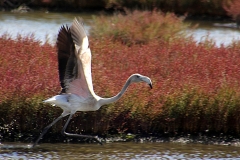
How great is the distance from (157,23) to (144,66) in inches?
139

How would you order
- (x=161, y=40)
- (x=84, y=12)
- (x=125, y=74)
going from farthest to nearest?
(x=84, y=12)
(x=161, y=40)
(x=125, y=74)

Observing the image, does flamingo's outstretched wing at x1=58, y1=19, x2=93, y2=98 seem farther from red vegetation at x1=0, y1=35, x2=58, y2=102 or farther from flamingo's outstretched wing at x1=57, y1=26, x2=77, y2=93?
red vegetation at x1=0, y1=35, x2=58, y2=102

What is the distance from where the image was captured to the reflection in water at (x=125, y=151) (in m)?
8.33

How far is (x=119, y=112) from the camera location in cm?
916

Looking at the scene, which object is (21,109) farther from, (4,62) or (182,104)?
(182,104)

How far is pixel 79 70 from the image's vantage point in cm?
841

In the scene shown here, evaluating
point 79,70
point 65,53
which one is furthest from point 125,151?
point 65,53

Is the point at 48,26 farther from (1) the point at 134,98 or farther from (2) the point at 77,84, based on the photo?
(2) the point at 77,84

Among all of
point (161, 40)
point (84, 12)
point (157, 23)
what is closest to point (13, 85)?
point (161, 40)

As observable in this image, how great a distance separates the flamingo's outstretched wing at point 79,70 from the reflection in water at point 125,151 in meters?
0.81

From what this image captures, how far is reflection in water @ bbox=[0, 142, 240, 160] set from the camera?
27.3ft

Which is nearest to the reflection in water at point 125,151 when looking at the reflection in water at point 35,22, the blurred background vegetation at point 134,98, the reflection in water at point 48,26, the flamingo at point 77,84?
the flamingo at point 77,84

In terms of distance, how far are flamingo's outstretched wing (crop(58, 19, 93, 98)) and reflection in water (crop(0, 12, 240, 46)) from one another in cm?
778

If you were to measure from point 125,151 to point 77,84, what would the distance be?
3.86ft
